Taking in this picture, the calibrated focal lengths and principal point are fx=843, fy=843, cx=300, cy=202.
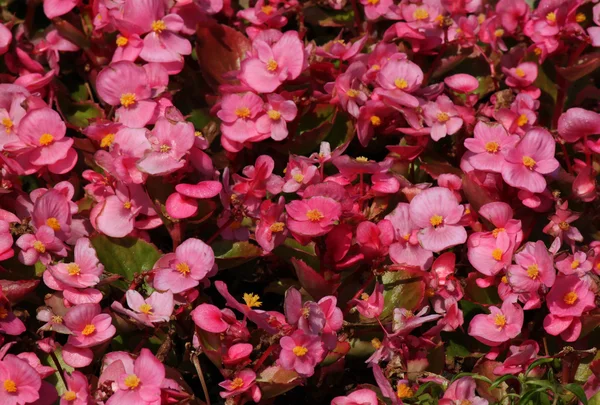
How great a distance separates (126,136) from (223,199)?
0.60ft

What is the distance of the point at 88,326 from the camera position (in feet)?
4.03

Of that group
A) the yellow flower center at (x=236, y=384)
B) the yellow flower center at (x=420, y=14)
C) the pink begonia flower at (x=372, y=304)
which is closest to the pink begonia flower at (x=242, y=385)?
the yellow flower center at (x=236, y=384)

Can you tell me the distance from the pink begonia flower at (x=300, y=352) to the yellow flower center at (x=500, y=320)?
304 mm

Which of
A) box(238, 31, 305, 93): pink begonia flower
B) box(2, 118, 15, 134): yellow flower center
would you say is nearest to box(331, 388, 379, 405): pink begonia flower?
box(238, 31, 305, 93): pink begonia flower

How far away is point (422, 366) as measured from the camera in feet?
4.33

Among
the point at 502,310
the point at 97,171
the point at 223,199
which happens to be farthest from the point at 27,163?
the point at 502,310

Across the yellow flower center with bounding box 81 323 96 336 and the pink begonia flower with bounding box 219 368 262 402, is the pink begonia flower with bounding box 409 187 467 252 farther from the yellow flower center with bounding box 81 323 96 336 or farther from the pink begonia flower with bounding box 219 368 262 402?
the yellow flower center with bounding box 81 323 96 336

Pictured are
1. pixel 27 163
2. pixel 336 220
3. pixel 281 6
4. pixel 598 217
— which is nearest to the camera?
pixel 336 220

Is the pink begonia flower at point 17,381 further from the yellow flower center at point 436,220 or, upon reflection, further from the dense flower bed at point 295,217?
the yellow flower center at point 436,220

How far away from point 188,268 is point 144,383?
0.63ft

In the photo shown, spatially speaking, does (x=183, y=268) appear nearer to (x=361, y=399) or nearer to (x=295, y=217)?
(x=295, y=217)

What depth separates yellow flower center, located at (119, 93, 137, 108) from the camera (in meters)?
1.43

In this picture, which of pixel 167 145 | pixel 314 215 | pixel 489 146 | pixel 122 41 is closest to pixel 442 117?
pixel 489 146

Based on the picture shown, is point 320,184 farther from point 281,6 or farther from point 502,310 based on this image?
point 281,6
